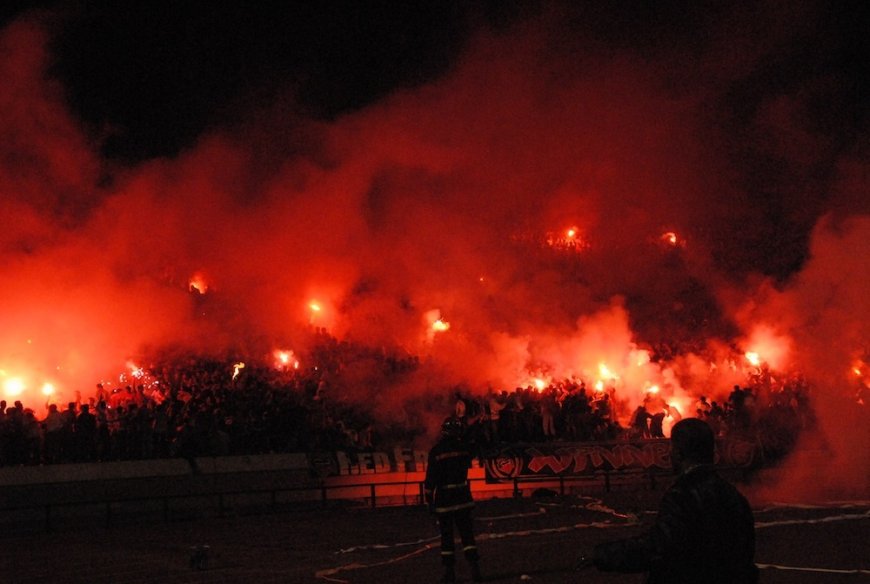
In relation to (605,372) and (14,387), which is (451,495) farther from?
(605,372)

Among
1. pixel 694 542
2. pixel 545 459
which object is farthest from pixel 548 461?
pixel 694 542

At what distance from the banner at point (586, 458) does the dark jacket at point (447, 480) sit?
28.1 ft

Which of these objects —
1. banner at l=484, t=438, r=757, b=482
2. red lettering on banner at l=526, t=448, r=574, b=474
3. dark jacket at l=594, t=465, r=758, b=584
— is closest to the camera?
dark jacket at l=594, t=465, r=758, b=584

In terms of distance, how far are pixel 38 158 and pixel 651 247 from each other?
19687 mm

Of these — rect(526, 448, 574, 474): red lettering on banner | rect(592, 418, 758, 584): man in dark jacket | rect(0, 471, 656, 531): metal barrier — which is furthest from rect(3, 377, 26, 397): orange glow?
rect(592, 418, 758, 584): man in dark jacket

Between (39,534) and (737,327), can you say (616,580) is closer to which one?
(39,534)

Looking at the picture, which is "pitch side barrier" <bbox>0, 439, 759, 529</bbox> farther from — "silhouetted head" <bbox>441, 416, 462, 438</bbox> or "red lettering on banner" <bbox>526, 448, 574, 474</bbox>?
"silhouetted head" <bbox>441, 416, 462, 438</bbox>

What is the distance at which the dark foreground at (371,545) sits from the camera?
28.7 feet

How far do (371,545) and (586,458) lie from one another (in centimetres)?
785

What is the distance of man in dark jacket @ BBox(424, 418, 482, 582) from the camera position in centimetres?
819

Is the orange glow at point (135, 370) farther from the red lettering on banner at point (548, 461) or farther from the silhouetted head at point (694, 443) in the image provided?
the silhouetted head at point (694, 443)

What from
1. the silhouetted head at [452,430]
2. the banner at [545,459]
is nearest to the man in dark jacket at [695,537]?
the silhouetted head at [452,430]

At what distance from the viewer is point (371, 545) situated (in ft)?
35.7

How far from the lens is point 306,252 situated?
23562mm
